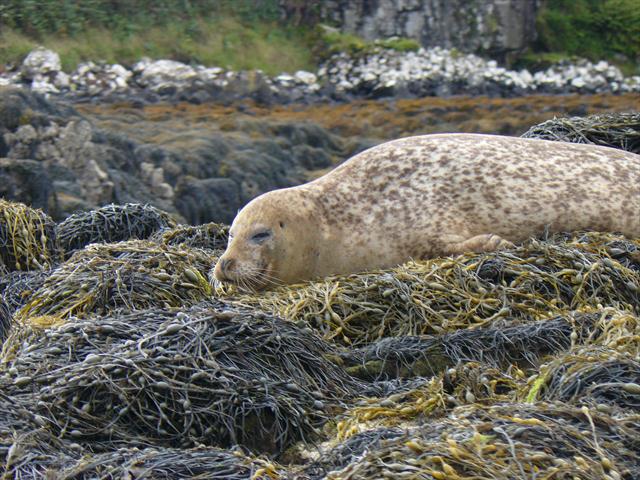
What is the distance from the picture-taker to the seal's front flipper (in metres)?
5.50

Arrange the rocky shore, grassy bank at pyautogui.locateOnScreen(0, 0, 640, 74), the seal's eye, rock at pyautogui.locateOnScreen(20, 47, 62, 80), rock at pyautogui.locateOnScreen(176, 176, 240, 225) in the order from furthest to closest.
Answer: grassy bank at pyautogui.locateOnScreen(0, 0, 640, 74)
rock at pyautogui.locateOnScreen(20, 47, 62, 80)
rock at pyautogui.locateOnScreen(176, 176, 240, 225)
the rocky shore
the seal's eye

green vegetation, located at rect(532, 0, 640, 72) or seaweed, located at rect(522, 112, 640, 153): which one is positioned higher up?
seaweed, located at rect(522, 112, 640, 153)

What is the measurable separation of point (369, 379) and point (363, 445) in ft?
4.00

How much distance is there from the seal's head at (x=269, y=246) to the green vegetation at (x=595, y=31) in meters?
47.1

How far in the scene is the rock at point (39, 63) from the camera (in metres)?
37.4

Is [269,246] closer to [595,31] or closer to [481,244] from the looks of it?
[481,244]

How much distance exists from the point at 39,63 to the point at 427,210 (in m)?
34.1

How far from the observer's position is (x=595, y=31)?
52.2 m

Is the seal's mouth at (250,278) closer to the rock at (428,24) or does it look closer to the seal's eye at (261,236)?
the seal's eye at (261,236)

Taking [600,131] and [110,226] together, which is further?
[110,226]

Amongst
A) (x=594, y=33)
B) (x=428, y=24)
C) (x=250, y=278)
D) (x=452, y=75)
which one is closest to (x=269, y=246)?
(x=250, y=278)

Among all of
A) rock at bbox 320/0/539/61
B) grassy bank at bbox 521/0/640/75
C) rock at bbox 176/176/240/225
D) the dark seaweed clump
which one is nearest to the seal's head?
the dark seaweed clump

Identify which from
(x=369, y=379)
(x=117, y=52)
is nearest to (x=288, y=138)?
(x=117, y=52)

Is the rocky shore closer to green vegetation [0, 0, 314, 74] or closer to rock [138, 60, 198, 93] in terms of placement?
rock [138, 60, 198, 93]
